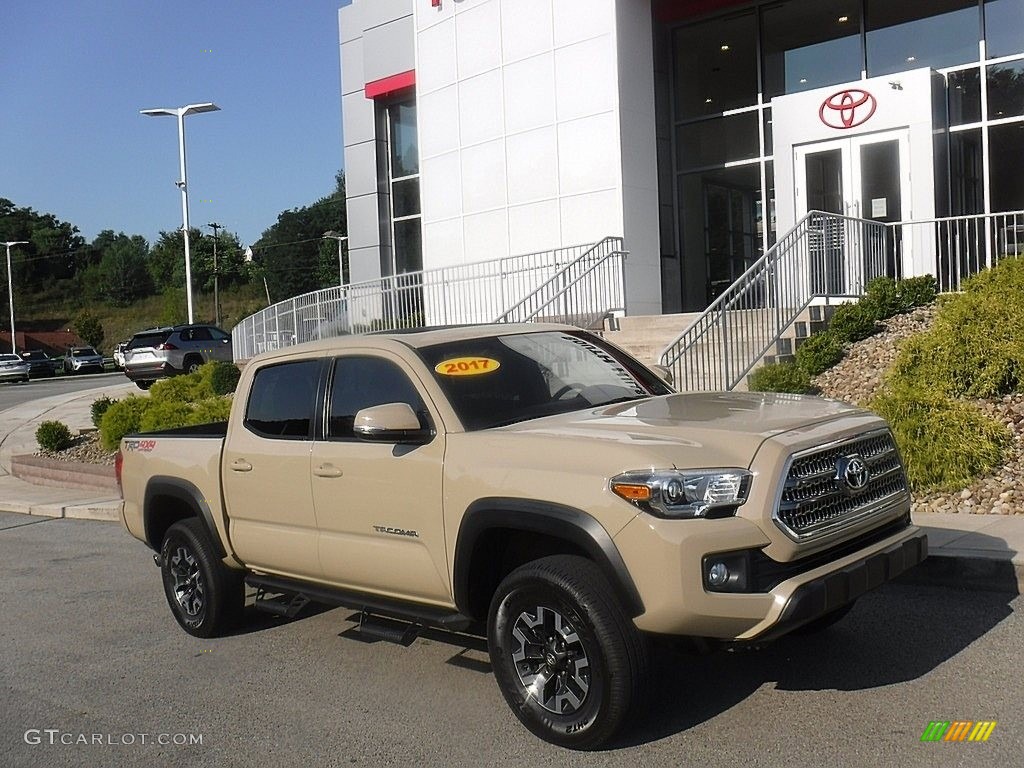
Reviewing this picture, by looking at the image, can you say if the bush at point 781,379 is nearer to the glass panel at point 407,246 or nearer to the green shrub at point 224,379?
the green shrub at point 224,379

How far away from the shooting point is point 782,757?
13.7 feet

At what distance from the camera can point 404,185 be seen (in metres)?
26.8

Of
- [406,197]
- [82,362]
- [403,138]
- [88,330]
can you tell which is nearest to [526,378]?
[406,197]

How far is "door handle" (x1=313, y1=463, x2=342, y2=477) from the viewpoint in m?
5.45

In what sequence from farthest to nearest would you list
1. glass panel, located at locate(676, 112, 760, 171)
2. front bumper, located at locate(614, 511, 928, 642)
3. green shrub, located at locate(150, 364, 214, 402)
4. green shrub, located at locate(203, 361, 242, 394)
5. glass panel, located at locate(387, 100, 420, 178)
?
glass panel, located at locate(387, 100, 420, 178), glass panel, located at locate(676, 112, 760, 171), green shrub, located at locate(203, 361, 242, 394), green shrub, located at locate(150, 364, 214, 402), front bumper, located at locate(614, 511, 928, 642)

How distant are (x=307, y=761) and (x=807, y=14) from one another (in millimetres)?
18711

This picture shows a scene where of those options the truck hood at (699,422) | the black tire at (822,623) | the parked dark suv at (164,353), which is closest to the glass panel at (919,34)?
the truck hood at (699,422)

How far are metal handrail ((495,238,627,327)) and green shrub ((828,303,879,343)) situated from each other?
549 cm

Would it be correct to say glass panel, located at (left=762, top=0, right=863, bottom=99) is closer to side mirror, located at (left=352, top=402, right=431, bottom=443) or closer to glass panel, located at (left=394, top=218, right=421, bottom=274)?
glass panel, located at (left=394, top=218, right=421, bottom=274)

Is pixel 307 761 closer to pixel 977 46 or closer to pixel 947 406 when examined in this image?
pixel 947 406

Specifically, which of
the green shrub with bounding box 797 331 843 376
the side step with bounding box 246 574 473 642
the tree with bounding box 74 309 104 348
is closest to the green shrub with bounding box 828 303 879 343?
the green shrub with bounding box 797 331 843 376

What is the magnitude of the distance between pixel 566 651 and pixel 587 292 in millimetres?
14246

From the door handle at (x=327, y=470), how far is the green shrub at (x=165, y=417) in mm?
11190

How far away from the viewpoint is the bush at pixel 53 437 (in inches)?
690
